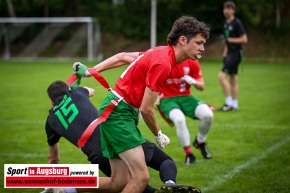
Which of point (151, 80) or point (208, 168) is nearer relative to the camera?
point (151, 80)

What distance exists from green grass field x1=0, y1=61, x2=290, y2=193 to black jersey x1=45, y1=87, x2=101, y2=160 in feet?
3.39

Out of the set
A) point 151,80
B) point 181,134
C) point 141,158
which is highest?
point 151,80

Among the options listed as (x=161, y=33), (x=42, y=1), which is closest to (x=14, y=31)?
(x=42, y=1)

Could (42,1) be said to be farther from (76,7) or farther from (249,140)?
(249,140)

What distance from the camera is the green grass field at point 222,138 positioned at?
7.50 metres

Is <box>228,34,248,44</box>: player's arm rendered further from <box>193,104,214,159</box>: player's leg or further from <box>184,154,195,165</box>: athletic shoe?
<box>184,154,195,165</box>: athletic shoe

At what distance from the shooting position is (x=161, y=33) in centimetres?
3262

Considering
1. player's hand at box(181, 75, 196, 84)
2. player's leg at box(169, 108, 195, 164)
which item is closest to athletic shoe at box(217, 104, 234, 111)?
player's hand at box(181, 75, 196, 84)

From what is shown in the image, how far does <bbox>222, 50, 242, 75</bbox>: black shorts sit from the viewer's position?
14.4 metres

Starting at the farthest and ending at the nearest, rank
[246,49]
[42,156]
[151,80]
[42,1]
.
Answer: [42,1] < [246,49] < [42,156] < [151,80]

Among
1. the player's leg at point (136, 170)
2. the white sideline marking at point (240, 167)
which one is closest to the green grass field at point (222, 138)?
the white sideline marking at point (240, 167)

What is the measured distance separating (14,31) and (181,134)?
2498 cm

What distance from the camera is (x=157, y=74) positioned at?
5.26m

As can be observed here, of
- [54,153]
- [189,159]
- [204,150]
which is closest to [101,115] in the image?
[54,153]
